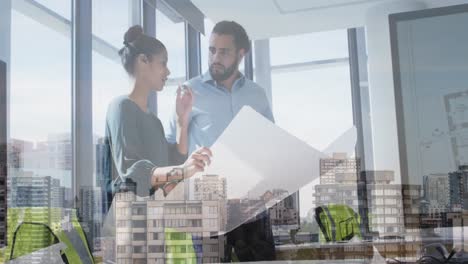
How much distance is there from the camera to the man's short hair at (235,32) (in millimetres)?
2330

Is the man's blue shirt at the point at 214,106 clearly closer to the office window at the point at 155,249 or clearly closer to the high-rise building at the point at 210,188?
the high-rise building at the point at 210,188

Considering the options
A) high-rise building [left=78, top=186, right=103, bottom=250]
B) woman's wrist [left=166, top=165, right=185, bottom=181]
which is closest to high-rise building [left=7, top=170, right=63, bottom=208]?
high-rise building [left=78, top=186, right=103, bottom=250]

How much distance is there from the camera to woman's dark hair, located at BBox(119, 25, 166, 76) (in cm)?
245

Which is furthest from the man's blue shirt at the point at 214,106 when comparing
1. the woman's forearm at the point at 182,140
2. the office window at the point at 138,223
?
the office window at the point at 138,223

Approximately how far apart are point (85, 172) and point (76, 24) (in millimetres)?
648

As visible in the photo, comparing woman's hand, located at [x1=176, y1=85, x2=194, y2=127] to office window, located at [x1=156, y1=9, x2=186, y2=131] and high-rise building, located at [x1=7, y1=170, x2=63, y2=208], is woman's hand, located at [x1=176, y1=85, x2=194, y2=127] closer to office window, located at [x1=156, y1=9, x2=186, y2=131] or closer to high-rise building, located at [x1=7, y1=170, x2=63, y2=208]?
office window, located at [x1=156, y1=9, x2=186, y2=131]

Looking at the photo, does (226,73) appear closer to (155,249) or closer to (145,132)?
(145,132)

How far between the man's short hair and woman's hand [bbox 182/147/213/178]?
45 cm

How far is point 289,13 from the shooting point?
7.61 feet

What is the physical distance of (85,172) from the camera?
94.9 inches

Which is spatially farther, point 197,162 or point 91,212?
point 91,212

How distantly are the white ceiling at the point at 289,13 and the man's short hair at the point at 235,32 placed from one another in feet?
0.07

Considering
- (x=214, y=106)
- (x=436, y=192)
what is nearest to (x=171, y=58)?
(x=214, y=106)

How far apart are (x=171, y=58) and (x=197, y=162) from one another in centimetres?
47
